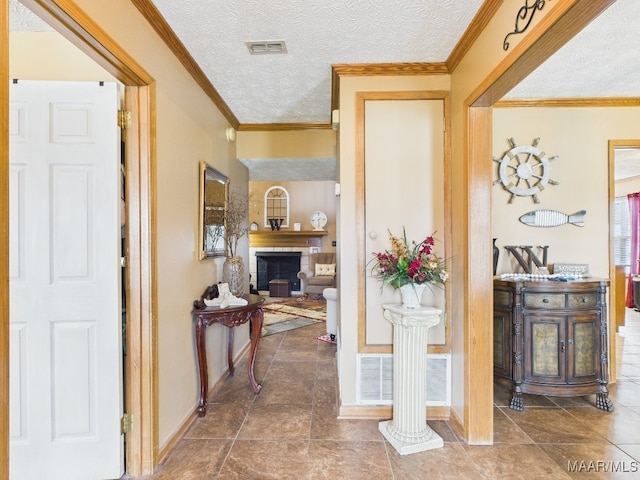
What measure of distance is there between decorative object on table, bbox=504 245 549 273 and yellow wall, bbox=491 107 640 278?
82 mm

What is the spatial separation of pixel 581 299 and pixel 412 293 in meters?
1.39

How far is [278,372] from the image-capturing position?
329 cm

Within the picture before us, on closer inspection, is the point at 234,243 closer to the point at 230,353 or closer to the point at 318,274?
the point at 230,353

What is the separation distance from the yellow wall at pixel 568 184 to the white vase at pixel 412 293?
125 centimetres

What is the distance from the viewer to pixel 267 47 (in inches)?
84.4

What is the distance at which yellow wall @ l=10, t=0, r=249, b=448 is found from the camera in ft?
5.79

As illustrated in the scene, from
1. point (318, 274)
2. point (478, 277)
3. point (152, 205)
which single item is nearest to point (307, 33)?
point (152, 205)

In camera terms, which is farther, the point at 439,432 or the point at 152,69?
the point at 439,432

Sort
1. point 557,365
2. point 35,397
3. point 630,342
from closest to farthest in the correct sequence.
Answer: point 35,397 < point 557,365 < point 630,342

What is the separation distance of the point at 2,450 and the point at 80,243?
1.07 m

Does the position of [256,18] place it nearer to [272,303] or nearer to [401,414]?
[401,414]

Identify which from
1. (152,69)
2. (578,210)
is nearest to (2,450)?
(152,69)

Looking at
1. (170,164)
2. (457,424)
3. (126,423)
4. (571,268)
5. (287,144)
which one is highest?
(287,144)

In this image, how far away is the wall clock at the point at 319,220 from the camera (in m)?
8.25
